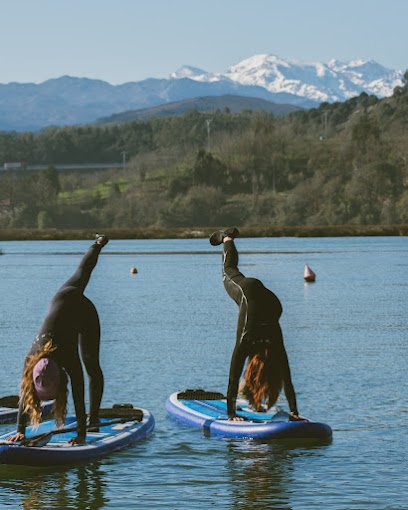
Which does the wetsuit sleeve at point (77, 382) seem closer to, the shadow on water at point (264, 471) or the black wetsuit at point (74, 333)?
the black wetsuit at point (74, 333)

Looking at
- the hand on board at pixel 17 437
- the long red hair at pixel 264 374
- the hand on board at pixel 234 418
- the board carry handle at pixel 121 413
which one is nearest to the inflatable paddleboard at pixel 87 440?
the board carry handle at pixel 121 413

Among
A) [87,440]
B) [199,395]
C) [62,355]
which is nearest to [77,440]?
[87,440]

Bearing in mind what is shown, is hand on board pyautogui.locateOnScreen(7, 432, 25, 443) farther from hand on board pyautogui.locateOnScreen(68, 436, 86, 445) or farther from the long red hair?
the long red hair

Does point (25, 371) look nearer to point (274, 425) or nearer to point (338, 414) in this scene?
point (274, 425)

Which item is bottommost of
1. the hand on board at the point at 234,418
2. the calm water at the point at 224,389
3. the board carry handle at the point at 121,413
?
the calm water at the point at 224,389

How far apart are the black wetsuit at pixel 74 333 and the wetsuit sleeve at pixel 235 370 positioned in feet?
7.77

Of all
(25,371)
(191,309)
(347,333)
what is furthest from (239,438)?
(191,309)

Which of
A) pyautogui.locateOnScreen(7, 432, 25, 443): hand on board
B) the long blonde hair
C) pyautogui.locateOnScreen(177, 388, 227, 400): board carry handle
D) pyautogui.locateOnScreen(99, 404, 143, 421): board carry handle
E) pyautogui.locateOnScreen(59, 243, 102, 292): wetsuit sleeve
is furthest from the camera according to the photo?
pyautogui.locateOnScreen(177, 388, 227, 400): board carry handle

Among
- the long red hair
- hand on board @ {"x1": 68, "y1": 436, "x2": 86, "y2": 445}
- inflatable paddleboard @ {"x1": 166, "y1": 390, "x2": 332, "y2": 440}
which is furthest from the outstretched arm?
inflatable paddleboard @ {"x1": 166, "y1": 390, "x2": 332, "y2": 440}

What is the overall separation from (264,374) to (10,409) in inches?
235

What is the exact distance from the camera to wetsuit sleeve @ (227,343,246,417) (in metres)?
20.3

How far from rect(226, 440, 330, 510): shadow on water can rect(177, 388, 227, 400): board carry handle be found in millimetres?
3331

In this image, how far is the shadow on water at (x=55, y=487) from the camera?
1755 centimetres

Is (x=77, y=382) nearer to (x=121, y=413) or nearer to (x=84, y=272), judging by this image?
(x=84, y=272)
